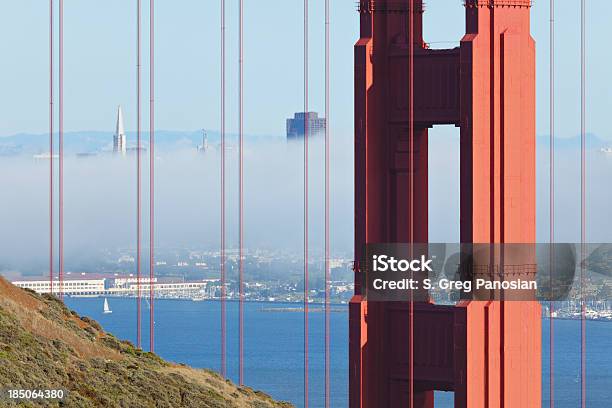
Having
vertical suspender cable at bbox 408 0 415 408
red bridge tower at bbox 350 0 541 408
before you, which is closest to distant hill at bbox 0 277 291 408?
red bridge tower at bbox 350 0 541 408

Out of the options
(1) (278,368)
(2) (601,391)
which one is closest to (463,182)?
(2) (601,391)

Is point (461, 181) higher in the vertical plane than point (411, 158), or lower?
lower

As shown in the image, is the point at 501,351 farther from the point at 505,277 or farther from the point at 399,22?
the point at 399,22

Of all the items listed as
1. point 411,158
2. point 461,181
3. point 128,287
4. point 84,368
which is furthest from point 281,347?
point 84,368

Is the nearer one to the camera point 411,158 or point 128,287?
point 411,158

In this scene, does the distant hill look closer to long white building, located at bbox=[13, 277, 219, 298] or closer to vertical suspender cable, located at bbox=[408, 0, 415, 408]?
vertical suspender cable, located at bbox=[408, 0, 415, 408]

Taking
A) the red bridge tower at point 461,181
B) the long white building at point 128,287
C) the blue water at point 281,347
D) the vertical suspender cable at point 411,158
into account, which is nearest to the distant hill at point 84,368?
the red bridge tower at point 461,181

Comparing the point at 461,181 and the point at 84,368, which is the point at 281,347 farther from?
the point at 84,368
